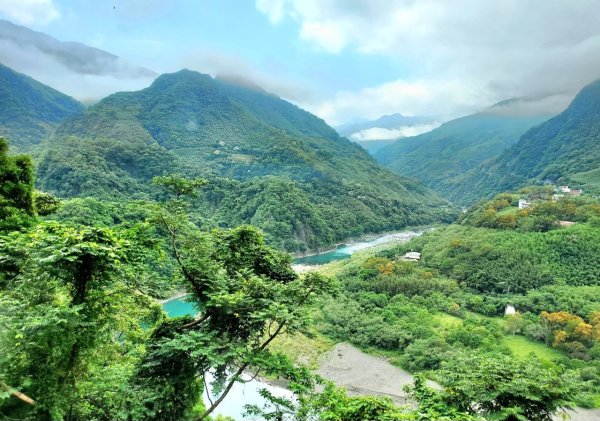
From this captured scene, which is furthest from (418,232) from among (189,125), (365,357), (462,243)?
(189,125)

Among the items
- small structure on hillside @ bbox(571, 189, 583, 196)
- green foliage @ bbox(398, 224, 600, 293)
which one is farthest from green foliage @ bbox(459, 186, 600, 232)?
small structure on hillside @ bbox(571, 189, 583, 196)

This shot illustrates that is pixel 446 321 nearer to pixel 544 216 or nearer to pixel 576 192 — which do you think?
pixel 544 216

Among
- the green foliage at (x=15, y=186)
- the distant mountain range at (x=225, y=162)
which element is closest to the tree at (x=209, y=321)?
the green foliage at (x=15, y=186)

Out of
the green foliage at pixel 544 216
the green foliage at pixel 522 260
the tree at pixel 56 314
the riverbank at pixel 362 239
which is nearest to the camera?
the tree at pixel 56 314

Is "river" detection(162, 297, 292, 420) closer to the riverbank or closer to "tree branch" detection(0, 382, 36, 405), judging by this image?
"tree branch" detection(0, 382, 36, 405)

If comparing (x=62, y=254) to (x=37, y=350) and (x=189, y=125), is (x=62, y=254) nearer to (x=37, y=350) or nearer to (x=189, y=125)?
(x=37, y=350)

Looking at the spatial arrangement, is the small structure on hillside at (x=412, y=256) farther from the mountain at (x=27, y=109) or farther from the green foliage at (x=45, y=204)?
the mountain at (x=27, y=109)
